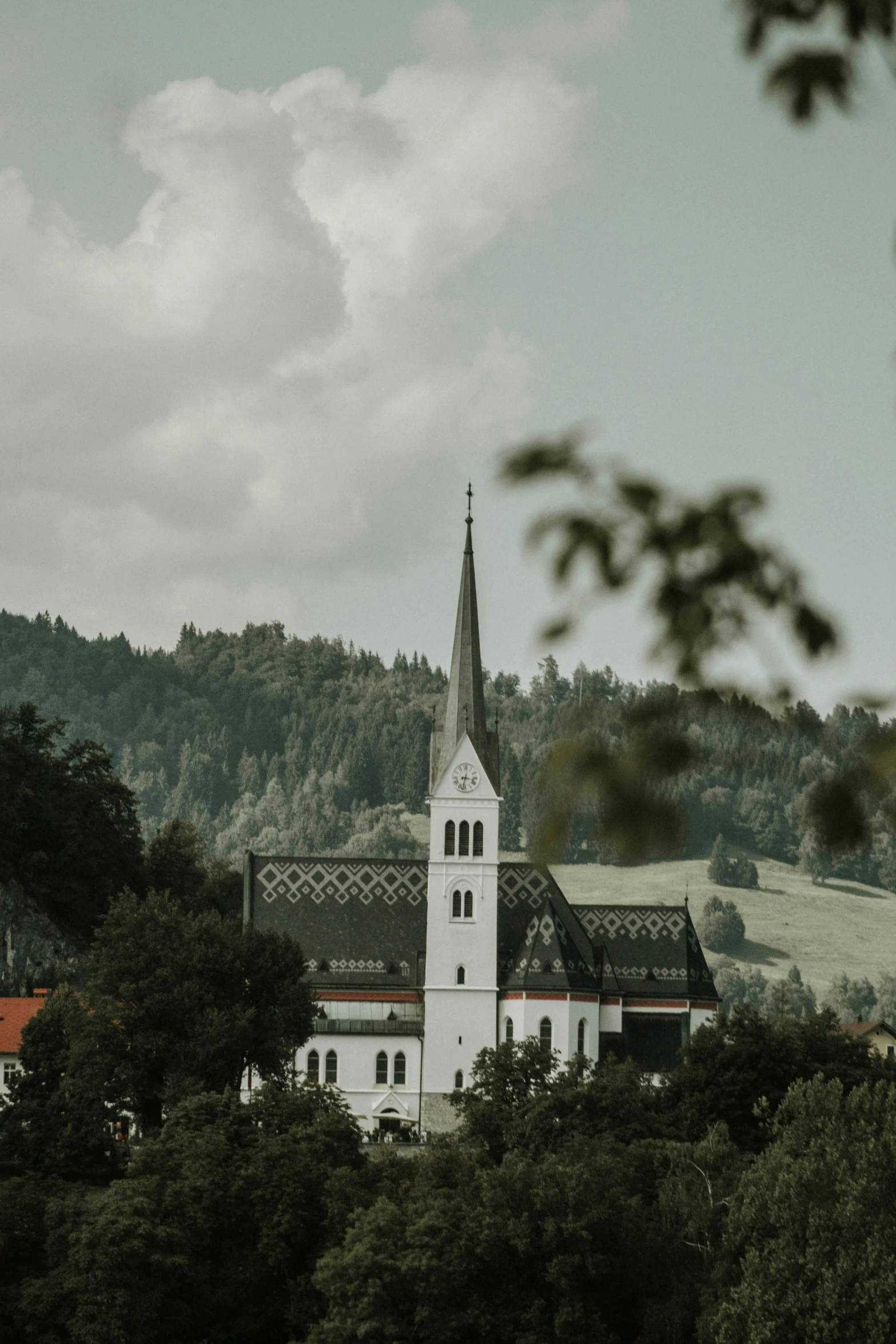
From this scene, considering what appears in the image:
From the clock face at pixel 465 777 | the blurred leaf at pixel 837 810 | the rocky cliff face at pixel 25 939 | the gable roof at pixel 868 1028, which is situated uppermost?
the clock face at pixel 465 777

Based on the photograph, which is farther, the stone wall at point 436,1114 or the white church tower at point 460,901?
the white church tower at point 460,901

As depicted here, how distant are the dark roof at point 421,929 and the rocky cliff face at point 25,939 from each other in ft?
42.0

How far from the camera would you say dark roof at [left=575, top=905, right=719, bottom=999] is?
94.8 metres

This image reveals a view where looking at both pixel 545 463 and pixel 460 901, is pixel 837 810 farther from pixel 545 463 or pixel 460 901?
pixel 460 901

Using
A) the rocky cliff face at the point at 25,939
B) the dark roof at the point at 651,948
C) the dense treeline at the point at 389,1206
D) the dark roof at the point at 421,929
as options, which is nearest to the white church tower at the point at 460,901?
the dark roof at the point at 421,929

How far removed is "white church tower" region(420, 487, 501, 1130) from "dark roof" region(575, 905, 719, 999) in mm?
7204

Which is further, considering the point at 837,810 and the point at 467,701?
the point at 467,701

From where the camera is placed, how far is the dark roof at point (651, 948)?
94.8m

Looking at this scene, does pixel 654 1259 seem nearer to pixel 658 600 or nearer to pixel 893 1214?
pixel 893 1214

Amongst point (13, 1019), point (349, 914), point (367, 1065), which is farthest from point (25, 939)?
point (349, 914)

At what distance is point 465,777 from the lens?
3698 inches

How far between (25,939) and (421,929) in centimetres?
2082

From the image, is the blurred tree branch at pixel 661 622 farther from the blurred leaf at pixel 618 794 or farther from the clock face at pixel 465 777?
the clock face at pixel 465 777

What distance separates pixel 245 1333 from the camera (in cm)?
5981
